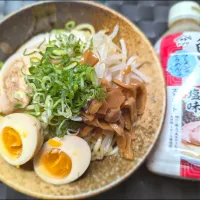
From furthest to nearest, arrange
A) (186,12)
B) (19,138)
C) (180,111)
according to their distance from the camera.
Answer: (186,12)
(180,111)
(19,138)

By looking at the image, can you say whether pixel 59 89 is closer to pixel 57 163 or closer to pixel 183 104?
pixel 57 163

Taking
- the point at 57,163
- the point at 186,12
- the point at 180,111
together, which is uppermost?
the point at 186,12

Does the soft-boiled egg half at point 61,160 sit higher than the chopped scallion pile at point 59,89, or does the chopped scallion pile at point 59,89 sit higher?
the chopped scallion pile at point 59,89

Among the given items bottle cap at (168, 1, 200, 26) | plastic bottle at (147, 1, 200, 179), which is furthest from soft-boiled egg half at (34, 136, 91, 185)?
bottle cap at (168, 1, 200, 26)

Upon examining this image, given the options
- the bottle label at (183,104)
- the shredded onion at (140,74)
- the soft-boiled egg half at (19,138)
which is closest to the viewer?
the soft-boiled egg half at (19,138)

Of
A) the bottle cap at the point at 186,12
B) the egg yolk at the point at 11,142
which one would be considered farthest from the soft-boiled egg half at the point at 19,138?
the bottle cap at the point at 186,12

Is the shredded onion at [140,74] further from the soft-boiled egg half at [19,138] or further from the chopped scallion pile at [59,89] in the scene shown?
Answer: the soft-boiled egg half at [19,138]

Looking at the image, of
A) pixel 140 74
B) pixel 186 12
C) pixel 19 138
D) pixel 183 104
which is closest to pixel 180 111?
pixel 183 104
